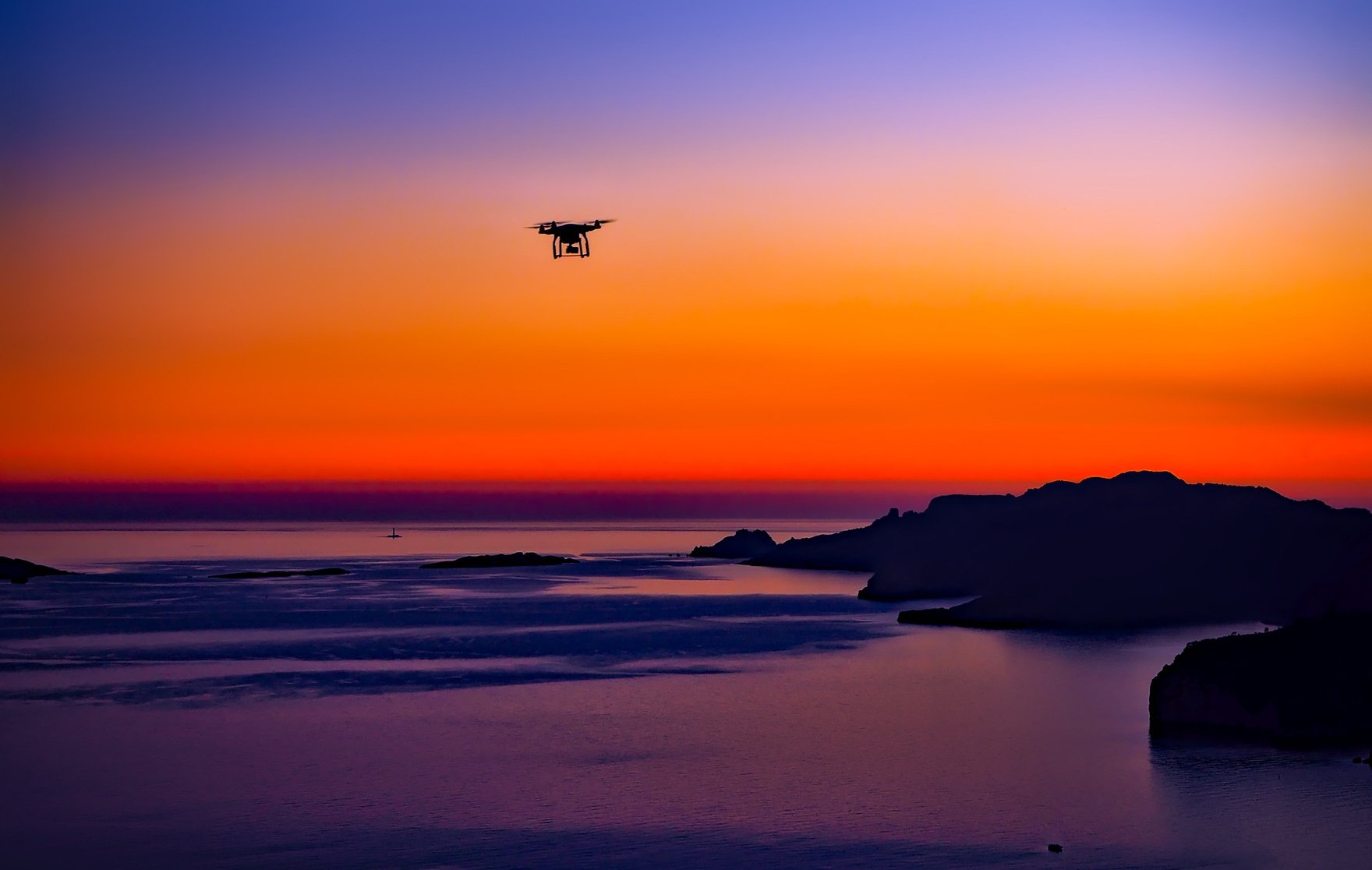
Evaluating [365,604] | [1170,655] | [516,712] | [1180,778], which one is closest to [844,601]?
[365,604]

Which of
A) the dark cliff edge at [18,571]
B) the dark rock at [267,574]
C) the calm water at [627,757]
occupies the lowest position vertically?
the calm water at [627,757]

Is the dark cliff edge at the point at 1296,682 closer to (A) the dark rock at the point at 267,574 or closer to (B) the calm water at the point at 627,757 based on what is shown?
(B) the calm water at the point at 627,757

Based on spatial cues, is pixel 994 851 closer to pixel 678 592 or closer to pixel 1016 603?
pixel 1016 603

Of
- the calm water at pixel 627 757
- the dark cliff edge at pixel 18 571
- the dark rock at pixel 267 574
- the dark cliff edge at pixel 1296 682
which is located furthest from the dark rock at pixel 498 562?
the dark cliff edge at pixel 1296 682

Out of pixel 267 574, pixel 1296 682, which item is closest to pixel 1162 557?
pixel 1296 682

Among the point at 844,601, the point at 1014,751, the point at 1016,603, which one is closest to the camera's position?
the point at 1014,751

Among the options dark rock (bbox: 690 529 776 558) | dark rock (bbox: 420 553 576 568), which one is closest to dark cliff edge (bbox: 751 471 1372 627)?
dark rock (bbox: 420 553 576 568)
